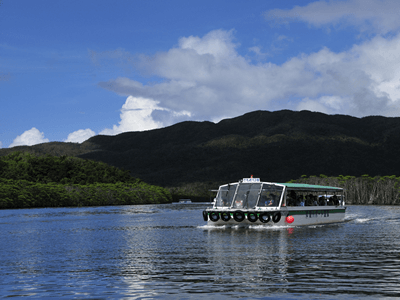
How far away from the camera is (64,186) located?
118m

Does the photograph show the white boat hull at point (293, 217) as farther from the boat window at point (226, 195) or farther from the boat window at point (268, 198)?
the boat window at point (226, 195)

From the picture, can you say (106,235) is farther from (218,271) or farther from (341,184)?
(341,184)

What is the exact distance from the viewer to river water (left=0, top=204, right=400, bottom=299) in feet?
55.4

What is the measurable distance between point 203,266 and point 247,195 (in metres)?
24.8

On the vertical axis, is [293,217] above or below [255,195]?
below

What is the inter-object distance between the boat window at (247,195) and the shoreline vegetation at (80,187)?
59928 mm

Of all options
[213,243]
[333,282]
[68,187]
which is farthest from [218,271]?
[68,187]

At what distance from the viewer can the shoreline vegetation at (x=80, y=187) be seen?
337ft

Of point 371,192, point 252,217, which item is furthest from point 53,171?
point 252,217

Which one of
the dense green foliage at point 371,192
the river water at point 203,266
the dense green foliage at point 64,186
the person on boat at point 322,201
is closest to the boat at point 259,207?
the person on boat at point 322,201

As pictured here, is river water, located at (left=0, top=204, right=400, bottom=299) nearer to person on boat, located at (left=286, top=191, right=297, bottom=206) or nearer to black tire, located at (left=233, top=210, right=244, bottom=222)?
black tire, located at (left=233, top=210, right=244, bottom=222)

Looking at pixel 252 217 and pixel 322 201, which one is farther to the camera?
pixel 322 201

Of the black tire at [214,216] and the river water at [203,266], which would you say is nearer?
the river water at [203,266]

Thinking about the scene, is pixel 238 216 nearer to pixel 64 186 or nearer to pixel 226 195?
pixel 226 195
